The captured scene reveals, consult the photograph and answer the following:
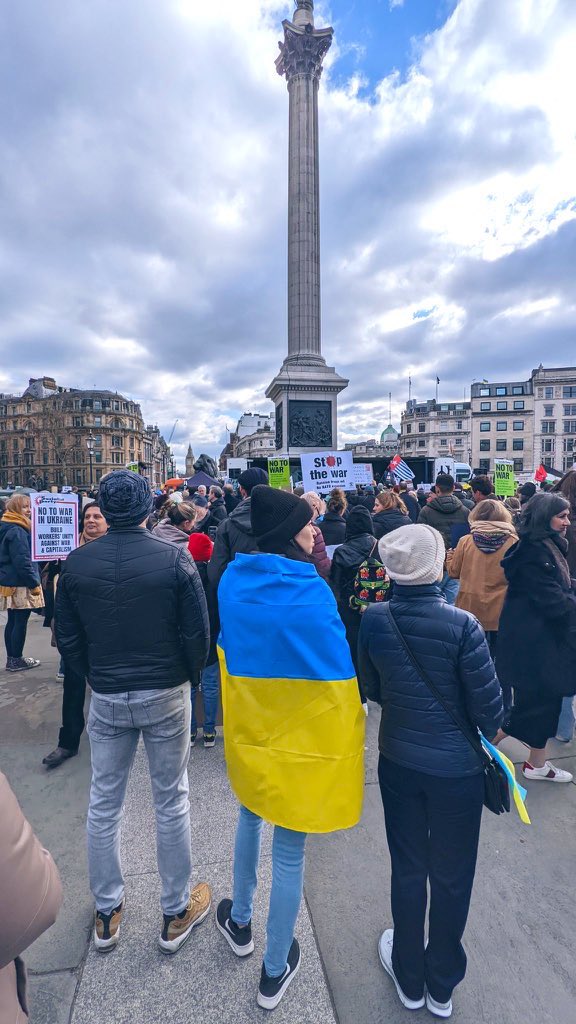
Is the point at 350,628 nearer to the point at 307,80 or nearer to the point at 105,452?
the point at 307,80

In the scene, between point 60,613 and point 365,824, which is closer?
point 60,613

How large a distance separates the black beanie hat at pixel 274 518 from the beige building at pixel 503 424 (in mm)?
92328

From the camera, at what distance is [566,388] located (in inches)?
3287

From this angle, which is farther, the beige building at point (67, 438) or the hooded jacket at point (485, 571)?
the beige building at point (67, 438)

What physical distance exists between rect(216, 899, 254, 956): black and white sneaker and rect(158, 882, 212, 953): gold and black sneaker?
0.11 meters

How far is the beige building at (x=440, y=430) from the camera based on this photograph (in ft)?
332

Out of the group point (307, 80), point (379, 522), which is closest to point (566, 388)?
point (307, 80)

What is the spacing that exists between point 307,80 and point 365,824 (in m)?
33.0

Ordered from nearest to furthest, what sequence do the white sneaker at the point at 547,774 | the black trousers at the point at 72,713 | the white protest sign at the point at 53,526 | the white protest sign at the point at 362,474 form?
the white sneaker at the point at 547,774, the black trousers at the point at 72,713, the white protest sign at the point at 53,526, the white protest sign at the point at 362,474

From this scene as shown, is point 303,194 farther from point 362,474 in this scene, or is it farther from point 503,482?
point 362,474

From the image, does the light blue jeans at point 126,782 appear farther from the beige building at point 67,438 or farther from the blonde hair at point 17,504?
the beige building at point 67,438

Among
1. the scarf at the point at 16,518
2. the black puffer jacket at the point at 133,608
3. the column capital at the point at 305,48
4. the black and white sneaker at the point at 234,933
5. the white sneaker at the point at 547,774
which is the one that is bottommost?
the white sneaker at the point at 547,774

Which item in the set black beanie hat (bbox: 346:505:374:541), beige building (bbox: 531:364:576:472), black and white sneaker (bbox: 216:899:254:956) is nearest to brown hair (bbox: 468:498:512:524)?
black beanie hat (bbox: 346:505:374:541)

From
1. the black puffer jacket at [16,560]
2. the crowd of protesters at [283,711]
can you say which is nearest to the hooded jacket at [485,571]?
the crowd of protesters at [283,711]
